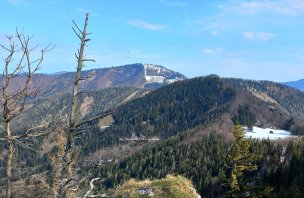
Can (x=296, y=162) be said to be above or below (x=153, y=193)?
below

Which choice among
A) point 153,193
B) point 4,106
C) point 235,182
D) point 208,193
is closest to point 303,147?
point 208,193

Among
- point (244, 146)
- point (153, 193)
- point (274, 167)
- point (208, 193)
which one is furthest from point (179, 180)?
point (208, 193)

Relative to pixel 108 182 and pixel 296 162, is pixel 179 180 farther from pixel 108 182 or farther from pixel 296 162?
pixel 108 182

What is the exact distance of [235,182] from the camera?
53.4 m

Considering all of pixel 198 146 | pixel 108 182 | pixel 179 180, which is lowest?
pixel 108 182

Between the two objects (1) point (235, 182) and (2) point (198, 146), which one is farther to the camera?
(2) point (198, 146)

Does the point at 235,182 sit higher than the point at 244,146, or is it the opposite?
the point at 244,146

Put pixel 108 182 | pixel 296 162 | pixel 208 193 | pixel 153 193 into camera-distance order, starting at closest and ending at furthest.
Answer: pixel 153 193 → pixel 296 162 → pixel 208 193 → pixel 108 182

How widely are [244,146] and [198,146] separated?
408 ft

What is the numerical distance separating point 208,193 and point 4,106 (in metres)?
105

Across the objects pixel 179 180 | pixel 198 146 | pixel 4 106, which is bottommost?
pixel 198 146

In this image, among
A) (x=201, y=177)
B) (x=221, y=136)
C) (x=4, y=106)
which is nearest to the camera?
(x=4, y=106)

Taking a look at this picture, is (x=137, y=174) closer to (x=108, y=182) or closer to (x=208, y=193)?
(x=108, y=182)

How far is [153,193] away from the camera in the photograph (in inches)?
1075
